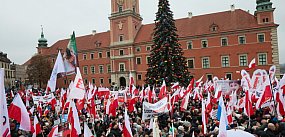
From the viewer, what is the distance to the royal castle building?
40.2 meters

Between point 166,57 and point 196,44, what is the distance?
18590 millimetres

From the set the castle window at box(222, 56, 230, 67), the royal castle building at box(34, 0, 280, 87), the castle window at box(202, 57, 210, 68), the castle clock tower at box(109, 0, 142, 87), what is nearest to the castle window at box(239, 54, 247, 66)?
the royal castle building at box(34, 0, 280, 87)

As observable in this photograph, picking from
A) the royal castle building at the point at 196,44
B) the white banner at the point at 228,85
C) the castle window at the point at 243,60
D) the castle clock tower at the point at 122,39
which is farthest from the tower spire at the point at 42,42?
the white banner at the point at 228,85

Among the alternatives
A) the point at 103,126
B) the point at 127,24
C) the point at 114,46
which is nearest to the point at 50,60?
the point at 114,46

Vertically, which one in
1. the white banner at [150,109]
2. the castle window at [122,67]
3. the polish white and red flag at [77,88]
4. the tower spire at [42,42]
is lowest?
the white banner at [150,109]

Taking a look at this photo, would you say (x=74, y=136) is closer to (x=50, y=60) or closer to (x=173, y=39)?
(x=173, y=39)

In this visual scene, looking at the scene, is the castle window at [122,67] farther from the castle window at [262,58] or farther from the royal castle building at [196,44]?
the castle window at [262,58]

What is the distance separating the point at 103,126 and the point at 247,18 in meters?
38.8

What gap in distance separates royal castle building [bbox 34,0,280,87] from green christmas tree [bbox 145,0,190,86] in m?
4.94

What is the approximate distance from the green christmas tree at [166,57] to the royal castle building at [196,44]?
4.94 meters

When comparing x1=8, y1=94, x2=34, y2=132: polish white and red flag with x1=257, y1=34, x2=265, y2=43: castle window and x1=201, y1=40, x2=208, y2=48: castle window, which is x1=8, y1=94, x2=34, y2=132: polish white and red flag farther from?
x1=201, y1=40, x2=208, y2=48: castle window

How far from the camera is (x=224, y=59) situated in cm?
4334

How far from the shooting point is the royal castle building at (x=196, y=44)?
4019 cm

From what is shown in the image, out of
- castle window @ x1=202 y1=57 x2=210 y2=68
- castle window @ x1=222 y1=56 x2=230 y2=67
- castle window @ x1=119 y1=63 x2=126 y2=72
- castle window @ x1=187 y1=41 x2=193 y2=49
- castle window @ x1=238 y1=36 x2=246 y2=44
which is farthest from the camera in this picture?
castle window @ x1=119 y1=63 x2=126 y2=72
